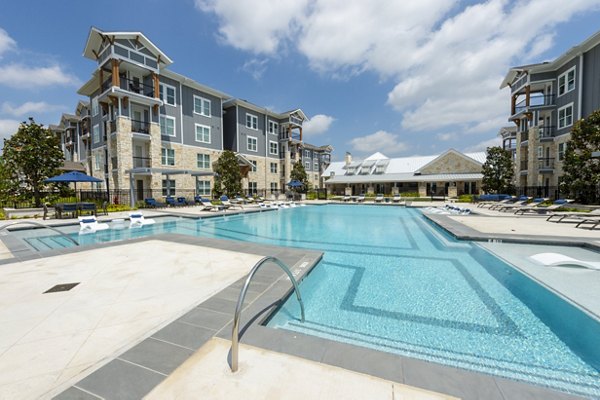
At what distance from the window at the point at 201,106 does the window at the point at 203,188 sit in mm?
7388

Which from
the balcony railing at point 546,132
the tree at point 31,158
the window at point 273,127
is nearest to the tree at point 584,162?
the balcony railing at point 546,132

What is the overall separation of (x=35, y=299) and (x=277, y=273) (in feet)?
13.2

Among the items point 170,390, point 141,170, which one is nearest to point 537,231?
point 170,390

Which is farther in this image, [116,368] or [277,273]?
[277,273]

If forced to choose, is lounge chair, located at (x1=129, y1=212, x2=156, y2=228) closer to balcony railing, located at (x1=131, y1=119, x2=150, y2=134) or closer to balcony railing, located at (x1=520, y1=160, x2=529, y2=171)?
balcony railing, located at (x1=131, y1=119, x2=150, y2=134)

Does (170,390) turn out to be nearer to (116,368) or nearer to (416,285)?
(116,368)

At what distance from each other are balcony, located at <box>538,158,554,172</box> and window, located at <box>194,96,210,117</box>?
34.2 metres

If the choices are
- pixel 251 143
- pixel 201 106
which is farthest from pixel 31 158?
pixel 251 143

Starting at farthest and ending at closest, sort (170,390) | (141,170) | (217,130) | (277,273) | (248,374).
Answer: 1. (217,130)
2. (141,170)
3. (277,273)
4. (248,374)
5. (170,390)

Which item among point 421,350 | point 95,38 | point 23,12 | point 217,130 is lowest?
point 421,350

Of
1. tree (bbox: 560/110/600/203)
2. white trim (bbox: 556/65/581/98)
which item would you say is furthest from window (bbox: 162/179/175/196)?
white trim (bbox: 556/65/581/98)

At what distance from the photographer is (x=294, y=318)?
4168mm

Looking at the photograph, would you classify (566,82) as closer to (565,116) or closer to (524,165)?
(565,116)

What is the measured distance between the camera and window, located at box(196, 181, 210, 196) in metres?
27.4
